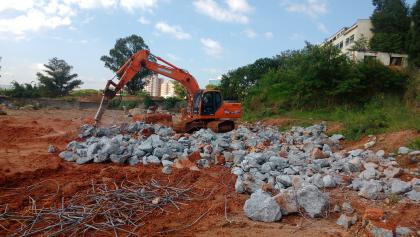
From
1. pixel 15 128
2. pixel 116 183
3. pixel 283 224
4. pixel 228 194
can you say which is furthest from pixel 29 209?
pixel 15 128

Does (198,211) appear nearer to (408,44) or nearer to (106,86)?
(106,86)

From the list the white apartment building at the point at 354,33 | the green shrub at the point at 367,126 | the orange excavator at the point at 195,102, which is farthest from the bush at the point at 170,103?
the green shrub at the point at 367,126

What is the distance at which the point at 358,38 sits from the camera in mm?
35094

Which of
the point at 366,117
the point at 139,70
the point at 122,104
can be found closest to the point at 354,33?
the point at 122,104

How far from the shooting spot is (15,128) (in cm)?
1334

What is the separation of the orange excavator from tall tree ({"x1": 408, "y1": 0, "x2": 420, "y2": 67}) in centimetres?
1445

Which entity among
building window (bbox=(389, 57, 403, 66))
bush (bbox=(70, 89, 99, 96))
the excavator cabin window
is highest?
building window (bbox=(389, 57, 403, 66))

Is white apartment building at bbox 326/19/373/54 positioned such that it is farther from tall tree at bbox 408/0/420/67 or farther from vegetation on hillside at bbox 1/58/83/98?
vegetation on hillside at bbox 1/58/83/98

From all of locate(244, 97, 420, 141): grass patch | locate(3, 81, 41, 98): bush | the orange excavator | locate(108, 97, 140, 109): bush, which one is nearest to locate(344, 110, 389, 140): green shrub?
locate(244, 97, 420, 141): grass patch

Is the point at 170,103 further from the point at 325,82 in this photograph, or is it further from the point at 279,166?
the point at 279,166

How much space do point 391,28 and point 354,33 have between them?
6727mm

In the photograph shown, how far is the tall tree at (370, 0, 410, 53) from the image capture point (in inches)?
1082

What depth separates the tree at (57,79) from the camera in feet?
115

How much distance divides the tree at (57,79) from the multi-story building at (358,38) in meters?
23.7
